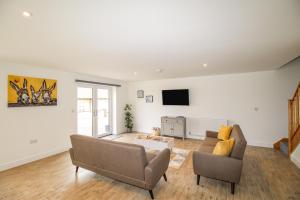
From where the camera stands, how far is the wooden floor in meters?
2.36

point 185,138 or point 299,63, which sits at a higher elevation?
point 299,63

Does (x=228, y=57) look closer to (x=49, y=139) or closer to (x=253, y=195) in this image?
(x=253, y=195)

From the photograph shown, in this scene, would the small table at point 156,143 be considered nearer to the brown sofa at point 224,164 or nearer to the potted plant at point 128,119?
the brown sofa at point 224,164

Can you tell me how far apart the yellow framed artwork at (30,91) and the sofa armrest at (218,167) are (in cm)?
416

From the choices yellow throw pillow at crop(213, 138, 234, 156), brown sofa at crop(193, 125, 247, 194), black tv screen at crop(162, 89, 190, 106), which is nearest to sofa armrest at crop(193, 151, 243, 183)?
brown sofa at crop(193, 125, 247, 194)

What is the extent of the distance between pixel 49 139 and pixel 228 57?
517cm

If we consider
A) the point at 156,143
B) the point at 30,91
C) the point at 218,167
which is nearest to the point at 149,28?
the point at 218,167

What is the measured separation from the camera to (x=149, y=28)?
1.85 m

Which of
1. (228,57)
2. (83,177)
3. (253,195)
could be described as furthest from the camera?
(228,57)

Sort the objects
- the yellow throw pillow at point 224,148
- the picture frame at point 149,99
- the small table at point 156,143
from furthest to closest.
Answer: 1. the picture frame at point 149,99
2. the small table at point 156,143
3. the yellow throw pillow at point 224,148

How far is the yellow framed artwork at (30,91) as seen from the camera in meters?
3.39

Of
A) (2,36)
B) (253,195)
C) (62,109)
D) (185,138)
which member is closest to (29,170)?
(62,109)

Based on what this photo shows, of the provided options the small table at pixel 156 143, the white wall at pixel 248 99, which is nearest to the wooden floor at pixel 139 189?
the small table at pixel 156 143

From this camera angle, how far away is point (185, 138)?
5.75m
